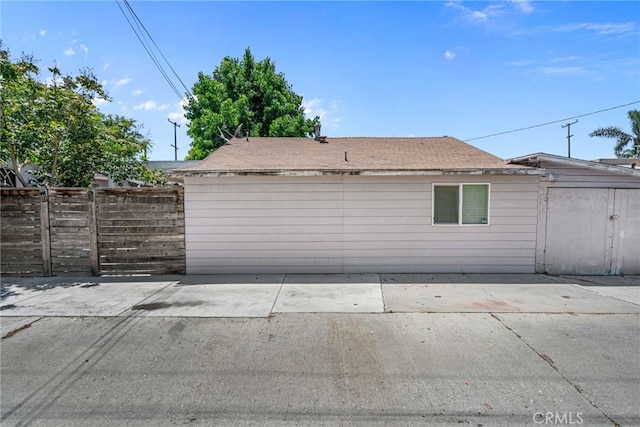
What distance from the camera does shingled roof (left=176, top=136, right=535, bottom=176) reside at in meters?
6.73

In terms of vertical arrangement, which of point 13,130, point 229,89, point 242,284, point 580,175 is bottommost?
point 242,284

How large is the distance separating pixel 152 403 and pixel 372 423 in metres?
1.87

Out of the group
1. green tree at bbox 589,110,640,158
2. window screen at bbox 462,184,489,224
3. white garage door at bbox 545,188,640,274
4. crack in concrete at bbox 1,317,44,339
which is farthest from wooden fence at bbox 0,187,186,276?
green tree at bbox 589,110,640,158

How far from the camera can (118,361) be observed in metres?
3.48

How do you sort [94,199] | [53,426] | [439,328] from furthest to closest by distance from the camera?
[94,199], [439,328], [53,426]

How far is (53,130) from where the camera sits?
24.6 ft

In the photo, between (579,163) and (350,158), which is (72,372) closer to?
(350,158)

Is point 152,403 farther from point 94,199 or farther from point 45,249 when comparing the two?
point 45,249

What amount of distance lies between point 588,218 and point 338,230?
5510 millimetres

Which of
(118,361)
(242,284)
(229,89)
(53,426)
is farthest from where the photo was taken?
(229,89)

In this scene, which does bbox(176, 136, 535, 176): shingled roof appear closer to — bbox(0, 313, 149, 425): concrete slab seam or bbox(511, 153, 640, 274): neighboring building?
bbox(511, 153, 640, 274): neighboring building

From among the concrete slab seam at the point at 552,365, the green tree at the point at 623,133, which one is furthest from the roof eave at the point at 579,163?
the green tree at the point at 623,133

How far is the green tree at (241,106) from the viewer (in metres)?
17.9

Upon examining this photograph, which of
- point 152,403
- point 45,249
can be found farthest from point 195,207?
point 152,403
